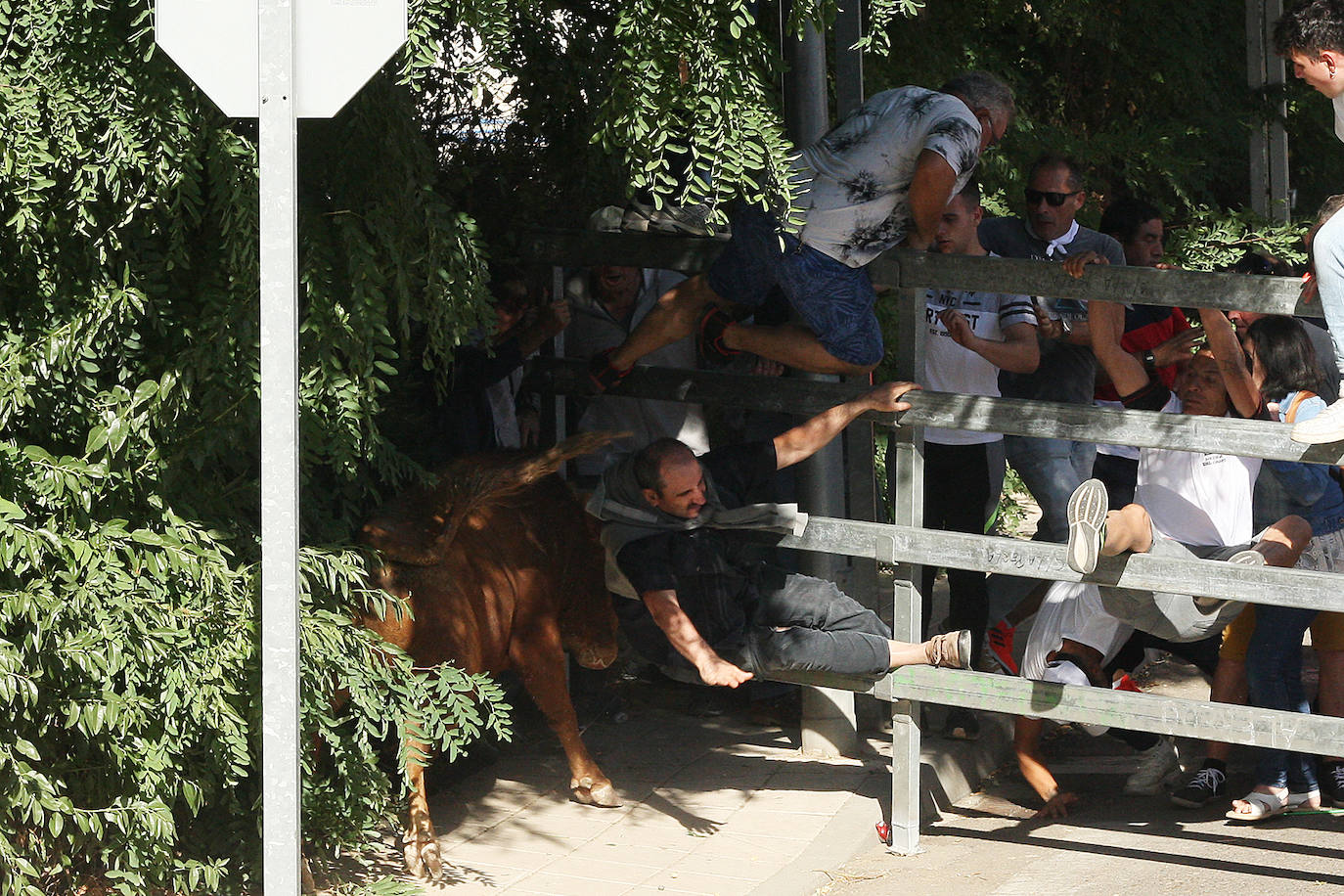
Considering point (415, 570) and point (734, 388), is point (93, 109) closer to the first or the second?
point (415, 570)

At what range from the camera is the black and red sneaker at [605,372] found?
5.38 m

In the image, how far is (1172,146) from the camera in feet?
27.0

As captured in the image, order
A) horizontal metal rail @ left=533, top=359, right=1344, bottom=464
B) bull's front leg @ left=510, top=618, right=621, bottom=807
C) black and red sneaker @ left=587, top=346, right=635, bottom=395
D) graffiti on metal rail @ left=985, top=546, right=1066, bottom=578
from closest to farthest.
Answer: horizontal metal rail @ left=533, top=359, right=1344, bottom=464 → graffiti on metal rail @ left=985, top=546, right=1066, bottom=578 → bull's front leg @ left=510, top=618, right=621, bottom=807 → black and red sneaker @ left=587, top=346, right=635, bottom=395

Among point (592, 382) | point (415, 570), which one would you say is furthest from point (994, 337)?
point (415, 570)

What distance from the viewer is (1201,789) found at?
5.29 metres

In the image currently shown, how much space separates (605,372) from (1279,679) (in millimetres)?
2421

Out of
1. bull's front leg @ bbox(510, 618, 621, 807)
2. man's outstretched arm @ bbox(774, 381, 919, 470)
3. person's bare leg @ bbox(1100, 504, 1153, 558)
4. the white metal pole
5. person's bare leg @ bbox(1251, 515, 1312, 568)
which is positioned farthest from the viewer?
bull's front leg @ bbox(510, 618, 621, 807)

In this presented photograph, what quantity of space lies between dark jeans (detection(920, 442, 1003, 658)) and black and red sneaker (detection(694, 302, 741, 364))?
0.90 meters

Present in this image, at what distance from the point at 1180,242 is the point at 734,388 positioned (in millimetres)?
1731

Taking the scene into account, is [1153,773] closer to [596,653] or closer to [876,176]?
[596,653]

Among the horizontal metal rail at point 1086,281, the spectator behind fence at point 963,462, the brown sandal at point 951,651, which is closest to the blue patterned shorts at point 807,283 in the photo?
the horizontal metal rail at point 1086,281

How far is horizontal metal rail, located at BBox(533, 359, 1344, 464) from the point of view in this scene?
425 cm

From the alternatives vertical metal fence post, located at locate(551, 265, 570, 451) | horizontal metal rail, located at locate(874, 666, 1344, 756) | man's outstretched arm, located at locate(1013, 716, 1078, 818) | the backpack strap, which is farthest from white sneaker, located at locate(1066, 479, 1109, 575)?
vertical metal fence post, located at locate(551, 265, 570, 451)

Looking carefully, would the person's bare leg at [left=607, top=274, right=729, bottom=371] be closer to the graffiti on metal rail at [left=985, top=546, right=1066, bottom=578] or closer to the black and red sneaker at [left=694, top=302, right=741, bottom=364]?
the black and red sneaker at [left=694, top=302, right=741, bottom=364]
